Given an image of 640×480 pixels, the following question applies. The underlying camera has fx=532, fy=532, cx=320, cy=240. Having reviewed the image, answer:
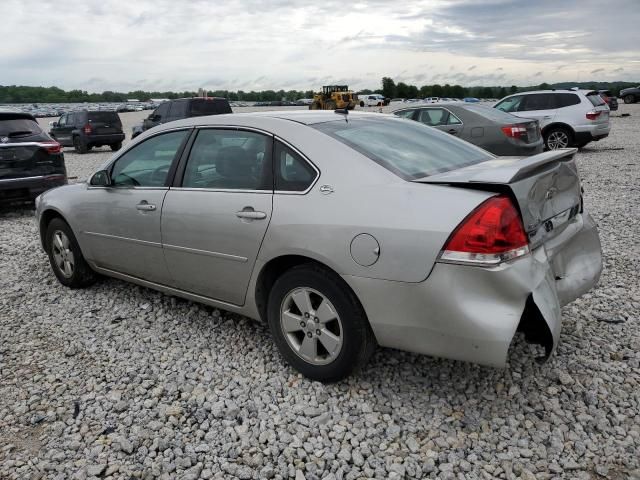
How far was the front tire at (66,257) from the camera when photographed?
4.80 meters

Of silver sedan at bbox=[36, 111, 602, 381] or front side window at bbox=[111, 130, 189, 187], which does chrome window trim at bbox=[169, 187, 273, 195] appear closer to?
silver sedan at bbox=[36, 111, 602, 381]

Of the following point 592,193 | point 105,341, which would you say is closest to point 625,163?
point 592,193

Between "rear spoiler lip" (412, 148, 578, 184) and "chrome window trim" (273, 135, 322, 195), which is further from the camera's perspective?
"chrome window trim" (273, 135, 322, 195)

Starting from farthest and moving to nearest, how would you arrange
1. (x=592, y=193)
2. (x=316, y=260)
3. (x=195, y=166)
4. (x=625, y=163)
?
(x=625, y=163), (x=592, y=193), (x=195, y=166), (x=316, y=260)

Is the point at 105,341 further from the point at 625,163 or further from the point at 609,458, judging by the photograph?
the point at 625,163

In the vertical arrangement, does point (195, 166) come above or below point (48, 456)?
above

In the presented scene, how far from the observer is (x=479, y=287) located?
248 cm

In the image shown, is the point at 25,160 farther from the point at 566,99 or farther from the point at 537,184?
the point at 566,99

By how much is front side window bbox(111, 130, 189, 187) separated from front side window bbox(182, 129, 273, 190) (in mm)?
231

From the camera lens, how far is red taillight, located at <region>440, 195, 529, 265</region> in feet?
8.09

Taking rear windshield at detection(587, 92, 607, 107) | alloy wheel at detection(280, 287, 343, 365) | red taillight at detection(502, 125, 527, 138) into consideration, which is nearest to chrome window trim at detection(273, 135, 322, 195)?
alloy wheel at detection(280, 287, 343, 365)

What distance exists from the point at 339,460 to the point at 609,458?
1252mm

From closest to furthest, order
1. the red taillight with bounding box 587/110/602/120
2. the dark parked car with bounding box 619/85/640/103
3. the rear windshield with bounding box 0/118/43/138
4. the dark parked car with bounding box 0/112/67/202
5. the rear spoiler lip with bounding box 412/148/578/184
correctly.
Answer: the rear spoiler lip with bounding box 412/148/578/184 < the dark parked car with bounding box 0/112/67/202 < the rear windshield with bounding box 0/118/43/138 < the red taillight with bounding box 587/110/602/120 < the dark parked car with bounding box 619/85/640/103

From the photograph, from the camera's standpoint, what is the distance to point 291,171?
315 centimetres
